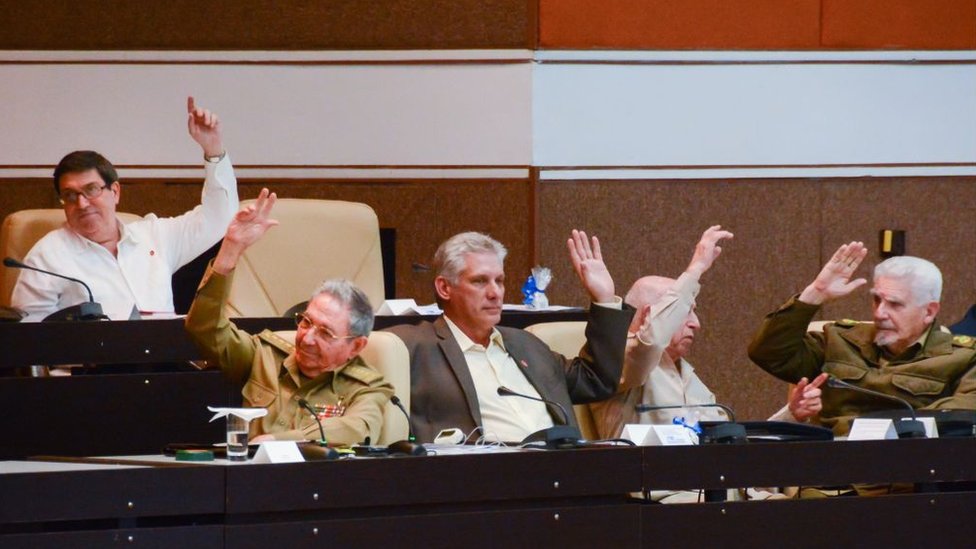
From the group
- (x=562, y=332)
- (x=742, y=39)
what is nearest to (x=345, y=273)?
(x=562, y=332)

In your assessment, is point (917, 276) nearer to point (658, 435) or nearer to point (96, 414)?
point (658, 435)

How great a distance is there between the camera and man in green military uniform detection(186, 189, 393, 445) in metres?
3.64

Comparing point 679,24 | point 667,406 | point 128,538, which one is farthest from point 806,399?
point 679,24

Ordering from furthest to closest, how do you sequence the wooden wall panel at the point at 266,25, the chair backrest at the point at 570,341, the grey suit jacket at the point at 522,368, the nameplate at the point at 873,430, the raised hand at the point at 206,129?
the wooden wall panel at the point at 266,25
the raised hand at the point at 206,129
the chair backrest at the point at 570,341
the grey suit jacket at the point at 522,368
the nameplate at the point at 873,430

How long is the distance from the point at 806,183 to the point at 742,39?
607 millimetres

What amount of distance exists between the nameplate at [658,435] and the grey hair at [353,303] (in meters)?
0.67

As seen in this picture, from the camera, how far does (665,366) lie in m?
4.36

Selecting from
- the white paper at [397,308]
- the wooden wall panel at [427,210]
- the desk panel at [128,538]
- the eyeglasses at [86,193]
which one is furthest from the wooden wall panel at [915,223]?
the desk panel at [128,538]

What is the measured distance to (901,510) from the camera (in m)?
3.36

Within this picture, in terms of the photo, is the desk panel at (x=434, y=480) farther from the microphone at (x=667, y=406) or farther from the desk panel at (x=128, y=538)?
the microphone at (x=667, y=406)

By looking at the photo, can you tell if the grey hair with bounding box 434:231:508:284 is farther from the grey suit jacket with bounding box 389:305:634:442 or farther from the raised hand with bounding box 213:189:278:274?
the raised hand with bounding box 213:189:278:274

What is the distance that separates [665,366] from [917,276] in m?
0.71

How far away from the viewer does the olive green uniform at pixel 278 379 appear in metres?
3.62

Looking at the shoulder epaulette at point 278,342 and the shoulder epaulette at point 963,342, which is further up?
the shoulder epaulette at point 278,342
